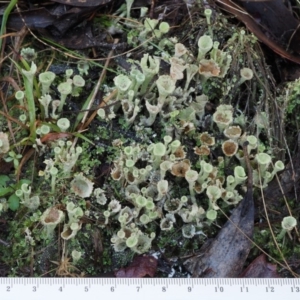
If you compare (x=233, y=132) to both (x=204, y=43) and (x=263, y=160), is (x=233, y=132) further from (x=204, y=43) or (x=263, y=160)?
(x=204, y=43)

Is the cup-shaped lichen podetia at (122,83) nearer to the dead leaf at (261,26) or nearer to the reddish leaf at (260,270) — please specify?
the dead leaf at (261,26)

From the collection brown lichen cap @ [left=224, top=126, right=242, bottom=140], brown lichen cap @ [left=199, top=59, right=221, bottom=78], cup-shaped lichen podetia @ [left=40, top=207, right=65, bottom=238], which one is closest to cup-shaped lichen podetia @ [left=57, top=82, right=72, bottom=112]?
cup-shaped lichen podetia @ [left=40, top=207, right=65, bottom=238]

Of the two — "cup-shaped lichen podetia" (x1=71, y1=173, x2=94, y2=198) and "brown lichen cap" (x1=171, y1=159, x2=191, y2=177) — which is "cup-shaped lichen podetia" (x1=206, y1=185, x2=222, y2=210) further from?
"cup-shaped lichen podetia" (x1=71, y1=173, x2=94, y2=198)

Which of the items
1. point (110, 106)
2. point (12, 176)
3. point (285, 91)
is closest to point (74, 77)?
point (110, 106)

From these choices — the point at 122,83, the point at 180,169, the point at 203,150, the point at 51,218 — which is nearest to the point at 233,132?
the point at 203,150

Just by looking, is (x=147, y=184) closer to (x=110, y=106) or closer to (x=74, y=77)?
(x=110, y=106)

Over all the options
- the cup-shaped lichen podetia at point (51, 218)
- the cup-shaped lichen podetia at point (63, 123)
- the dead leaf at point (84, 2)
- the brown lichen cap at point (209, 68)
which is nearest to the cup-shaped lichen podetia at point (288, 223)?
the brown lichen cap at point (209, 68)
